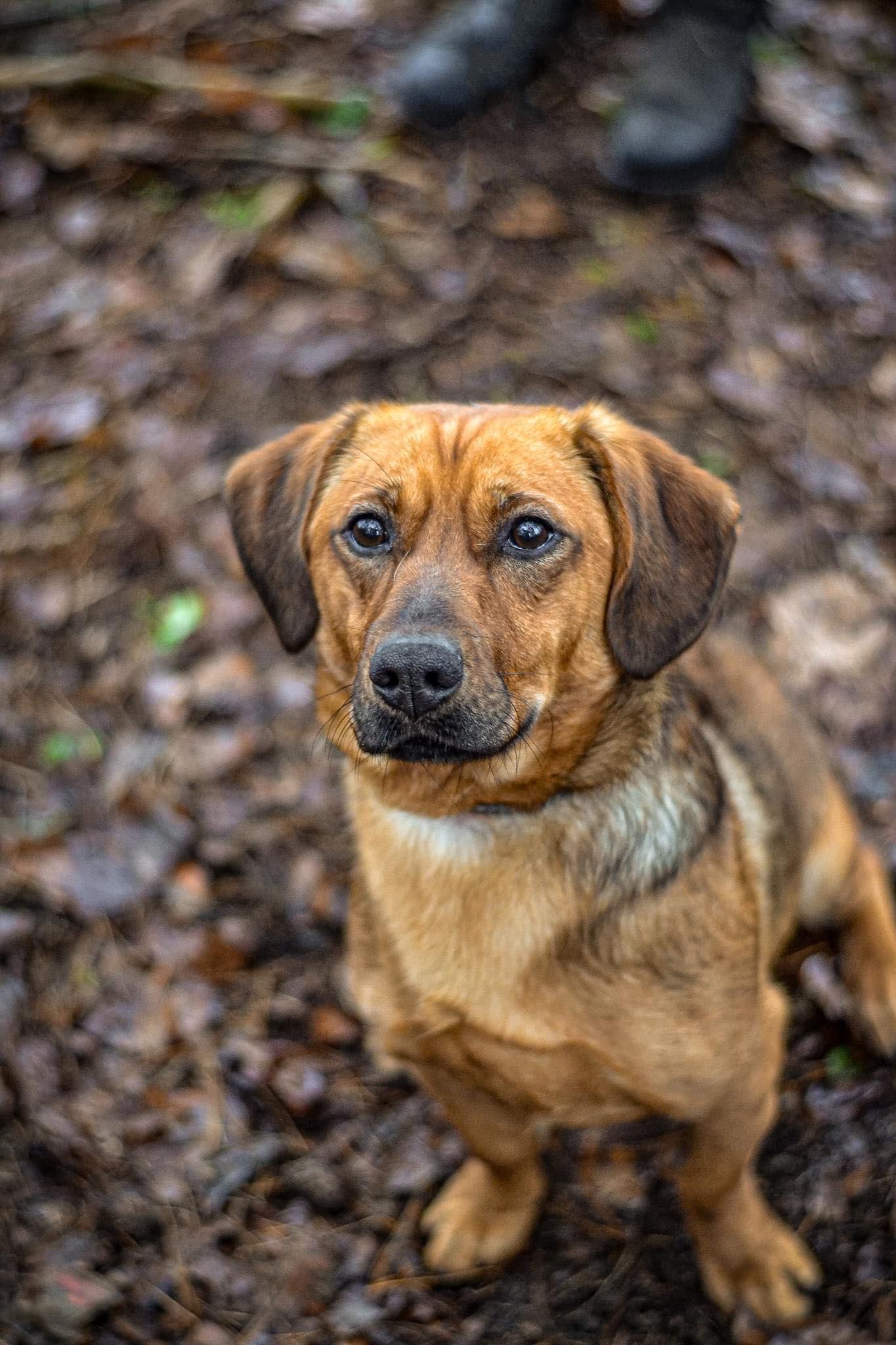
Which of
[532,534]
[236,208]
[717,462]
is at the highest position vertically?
[532,534]

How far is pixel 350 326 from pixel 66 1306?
393 centimetres

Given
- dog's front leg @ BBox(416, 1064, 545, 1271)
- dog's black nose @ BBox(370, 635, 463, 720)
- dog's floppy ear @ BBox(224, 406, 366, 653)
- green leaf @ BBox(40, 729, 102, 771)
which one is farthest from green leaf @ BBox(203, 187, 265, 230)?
dog's front leg @ BBox(416, 1064, 545, 1271)

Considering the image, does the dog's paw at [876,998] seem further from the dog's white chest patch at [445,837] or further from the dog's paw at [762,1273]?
the dog's white chest patch at [445,837]

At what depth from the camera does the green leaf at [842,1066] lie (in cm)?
344

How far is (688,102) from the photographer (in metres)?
5.32

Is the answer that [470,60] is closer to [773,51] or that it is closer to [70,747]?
[773,51]

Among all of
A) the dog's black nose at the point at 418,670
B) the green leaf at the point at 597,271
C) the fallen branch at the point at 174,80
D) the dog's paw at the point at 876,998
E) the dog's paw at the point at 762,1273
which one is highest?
the dog's black nose at the point at 418,670

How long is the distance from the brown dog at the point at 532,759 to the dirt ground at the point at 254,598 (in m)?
0.60

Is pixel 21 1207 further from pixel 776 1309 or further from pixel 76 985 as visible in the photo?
pixel 776 1309

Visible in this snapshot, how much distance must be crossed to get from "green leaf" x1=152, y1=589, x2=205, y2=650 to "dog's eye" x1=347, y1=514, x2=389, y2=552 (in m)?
1.99

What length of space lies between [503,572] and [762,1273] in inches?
78.6

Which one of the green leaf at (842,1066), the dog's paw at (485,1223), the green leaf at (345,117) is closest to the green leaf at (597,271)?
the green leaf at (345,117)

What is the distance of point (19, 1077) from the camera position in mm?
3518

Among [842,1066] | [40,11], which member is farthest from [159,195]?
[842,1066]
